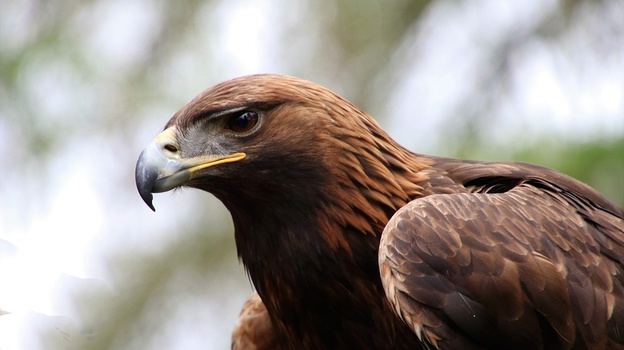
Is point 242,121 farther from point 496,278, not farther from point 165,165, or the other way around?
point 496,278

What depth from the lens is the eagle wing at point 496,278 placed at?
4000 mm

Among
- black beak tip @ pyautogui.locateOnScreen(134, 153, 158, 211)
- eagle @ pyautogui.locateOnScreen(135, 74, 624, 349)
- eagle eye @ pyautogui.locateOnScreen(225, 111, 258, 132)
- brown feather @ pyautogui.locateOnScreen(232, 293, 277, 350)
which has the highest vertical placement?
eagle eye @ pyautogui.locateOnScreen(225, 111, 258, 132)

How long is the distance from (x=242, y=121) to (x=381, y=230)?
0.74 metres

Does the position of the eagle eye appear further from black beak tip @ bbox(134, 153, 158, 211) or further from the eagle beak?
black beak tip @ bbox(134, 153, 158, 211)

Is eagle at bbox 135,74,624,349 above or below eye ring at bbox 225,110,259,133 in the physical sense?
below

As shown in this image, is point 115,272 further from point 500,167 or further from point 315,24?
point 500,167

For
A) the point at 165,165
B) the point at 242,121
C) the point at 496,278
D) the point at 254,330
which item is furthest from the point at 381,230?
the point at 254,330

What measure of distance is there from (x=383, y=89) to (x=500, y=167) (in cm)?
343

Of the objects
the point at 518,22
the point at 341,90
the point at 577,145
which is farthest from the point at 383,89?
the point at 577,145

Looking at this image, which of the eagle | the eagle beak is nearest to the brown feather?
the eagle

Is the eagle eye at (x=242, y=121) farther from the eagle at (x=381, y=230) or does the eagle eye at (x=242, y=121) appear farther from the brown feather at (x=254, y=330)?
the brown feather at (x=254, y=330)

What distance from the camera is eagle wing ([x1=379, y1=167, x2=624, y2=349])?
400cm

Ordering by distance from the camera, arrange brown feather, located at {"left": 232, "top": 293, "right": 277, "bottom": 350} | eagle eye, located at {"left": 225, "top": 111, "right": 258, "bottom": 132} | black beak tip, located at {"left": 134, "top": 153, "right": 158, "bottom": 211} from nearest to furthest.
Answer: black beak tip, located at {"left": 134, "top": 153, "right": 158, "bottom": 211} → eagle eye, located at {"left": 225, "top": 111, "right": 258, "bottom": 132} → brown feather, located at {"left": 232, "top": 293, "right": 277, "bottom": 350}

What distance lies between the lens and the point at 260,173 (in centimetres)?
443
